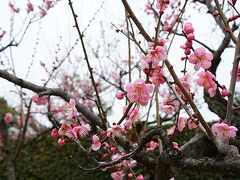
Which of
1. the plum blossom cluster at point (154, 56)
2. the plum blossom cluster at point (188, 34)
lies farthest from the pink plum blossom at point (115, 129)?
the plum blossom cluster at point (188, 34)

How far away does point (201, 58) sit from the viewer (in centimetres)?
174

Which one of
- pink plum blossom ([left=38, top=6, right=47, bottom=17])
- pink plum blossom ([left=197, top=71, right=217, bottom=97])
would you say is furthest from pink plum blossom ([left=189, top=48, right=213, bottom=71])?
pink plum blossom ([left=38, top=6, right=47, bottom=17])

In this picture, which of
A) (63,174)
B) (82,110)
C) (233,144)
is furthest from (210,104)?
(63,174)

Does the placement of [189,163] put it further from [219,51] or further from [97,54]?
[97,54]

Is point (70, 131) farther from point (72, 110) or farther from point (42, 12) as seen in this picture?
point (42, 12)

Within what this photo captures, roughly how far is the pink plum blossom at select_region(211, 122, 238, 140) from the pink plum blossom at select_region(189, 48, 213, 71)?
0.95 feet

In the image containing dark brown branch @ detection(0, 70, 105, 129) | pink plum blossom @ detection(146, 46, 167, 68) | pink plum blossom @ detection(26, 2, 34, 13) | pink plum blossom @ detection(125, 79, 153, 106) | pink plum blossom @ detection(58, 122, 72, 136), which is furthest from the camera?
pink plum blossom @ detection(26, 2, 34, 13)

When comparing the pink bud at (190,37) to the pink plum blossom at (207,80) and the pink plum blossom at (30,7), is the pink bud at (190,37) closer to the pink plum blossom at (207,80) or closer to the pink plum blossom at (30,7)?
the pink plum blossom at (207,80)

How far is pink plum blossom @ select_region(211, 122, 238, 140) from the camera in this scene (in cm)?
169

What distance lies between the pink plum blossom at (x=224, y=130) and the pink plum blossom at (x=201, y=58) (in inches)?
11.4

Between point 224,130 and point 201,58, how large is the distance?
0.36 metres

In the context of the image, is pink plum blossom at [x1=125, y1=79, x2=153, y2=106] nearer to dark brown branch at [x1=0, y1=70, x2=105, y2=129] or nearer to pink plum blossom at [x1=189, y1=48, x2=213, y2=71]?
pink plum blossom at [x1=189, y1=48, x2=213, y2=71]

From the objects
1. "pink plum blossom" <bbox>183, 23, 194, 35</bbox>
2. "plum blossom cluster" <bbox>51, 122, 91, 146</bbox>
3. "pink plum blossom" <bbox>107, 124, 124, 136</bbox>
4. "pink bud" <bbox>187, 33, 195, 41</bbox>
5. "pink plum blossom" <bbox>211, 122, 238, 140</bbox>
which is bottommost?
"pink plum blossom" <bbox>211, 122, 238, 140</bbox>

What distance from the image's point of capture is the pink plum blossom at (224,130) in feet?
5.53
